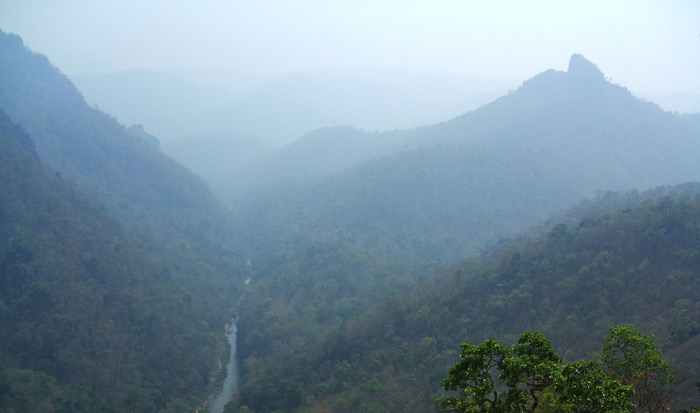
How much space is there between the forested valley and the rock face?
377mm

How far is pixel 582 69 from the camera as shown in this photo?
4218 inches

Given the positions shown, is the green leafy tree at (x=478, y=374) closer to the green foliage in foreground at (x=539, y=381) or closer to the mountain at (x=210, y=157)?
the green foliage in foreground at (x=539, y=381)

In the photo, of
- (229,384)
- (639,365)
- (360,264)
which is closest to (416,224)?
(360,264)

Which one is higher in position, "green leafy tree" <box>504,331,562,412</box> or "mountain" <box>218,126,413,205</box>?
"mountain" <box>218,126,413,205</box>

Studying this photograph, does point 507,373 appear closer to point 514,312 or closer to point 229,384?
point 514,312

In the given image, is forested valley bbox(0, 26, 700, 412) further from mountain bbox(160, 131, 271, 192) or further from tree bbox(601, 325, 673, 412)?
mountain bbox(160, 131, 271, 192)

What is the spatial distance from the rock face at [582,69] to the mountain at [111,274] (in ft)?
285

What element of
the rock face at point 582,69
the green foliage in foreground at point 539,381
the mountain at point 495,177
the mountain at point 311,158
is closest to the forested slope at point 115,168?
the mountain at point 495,177

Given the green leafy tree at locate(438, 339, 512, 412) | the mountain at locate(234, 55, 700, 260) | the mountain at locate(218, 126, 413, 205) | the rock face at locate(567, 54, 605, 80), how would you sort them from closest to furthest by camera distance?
the green leafy tree at locate(438, 339, 512, 412), the mountain at locate(234, 55, 700, 260), the rock face at locate(567, 54, 605, 80), the mountain at locate(218, 126, 413, 205)

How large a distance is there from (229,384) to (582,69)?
336 feet

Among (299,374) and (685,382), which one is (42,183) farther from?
(685,382)

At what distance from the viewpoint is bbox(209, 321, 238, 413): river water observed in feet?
156

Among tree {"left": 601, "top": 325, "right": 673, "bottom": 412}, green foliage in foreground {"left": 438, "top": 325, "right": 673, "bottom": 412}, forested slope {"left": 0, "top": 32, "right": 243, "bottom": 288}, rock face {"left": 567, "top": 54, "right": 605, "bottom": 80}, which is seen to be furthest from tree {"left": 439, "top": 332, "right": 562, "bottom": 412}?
rock face {"left": 567, "top": 54, "right": 605, "bottom": 80}

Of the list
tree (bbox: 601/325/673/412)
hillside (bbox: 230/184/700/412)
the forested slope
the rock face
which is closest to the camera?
tree (bbox: 601/325/673/412)
